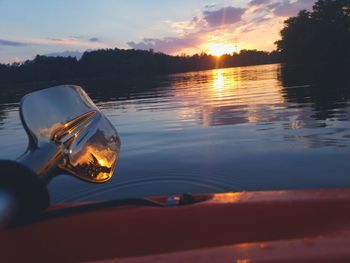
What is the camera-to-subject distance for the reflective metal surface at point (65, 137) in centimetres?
350

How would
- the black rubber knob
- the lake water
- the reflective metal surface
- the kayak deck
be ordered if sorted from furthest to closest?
1. the lake water
2. the reflective metal surface
3. the black rubber knob
4. the kayak deck

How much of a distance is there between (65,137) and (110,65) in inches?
4570

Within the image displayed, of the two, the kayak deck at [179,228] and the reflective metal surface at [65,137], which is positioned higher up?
the reflective metal surface at [65,137]

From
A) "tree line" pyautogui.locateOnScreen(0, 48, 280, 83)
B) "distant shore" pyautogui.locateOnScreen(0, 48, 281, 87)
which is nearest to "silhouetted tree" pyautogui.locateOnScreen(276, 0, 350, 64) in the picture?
"distant shore" pyautogui.locateOnScreen(0, 48, 281, 87)

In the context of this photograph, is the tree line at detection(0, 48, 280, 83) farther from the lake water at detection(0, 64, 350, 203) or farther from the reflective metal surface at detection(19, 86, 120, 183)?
the reflective metal surface at detection(19, 86, 120, 183)

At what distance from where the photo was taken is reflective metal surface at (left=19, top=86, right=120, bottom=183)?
3504mm

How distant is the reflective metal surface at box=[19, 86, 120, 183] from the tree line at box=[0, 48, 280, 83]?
10103 cm

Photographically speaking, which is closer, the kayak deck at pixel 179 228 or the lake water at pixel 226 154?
the kayak deck at pixel 179 228

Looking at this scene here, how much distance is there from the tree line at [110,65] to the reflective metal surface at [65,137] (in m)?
101

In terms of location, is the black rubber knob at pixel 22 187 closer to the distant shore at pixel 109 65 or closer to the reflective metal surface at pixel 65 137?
the reflective metal surface at pixel 65 137

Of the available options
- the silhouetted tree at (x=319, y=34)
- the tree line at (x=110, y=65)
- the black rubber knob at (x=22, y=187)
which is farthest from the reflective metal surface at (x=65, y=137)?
the tree line at (x=110, y=65)

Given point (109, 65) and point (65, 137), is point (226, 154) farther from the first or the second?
point (109, 65)

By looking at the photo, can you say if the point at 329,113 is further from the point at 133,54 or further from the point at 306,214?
the point at 133,54

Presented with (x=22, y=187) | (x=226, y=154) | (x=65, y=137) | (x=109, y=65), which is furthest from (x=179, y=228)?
(x=109, y=65)
